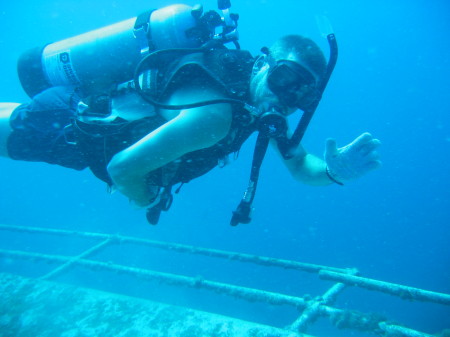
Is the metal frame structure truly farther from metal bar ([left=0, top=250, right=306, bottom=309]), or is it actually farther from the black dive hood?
the black dive hood

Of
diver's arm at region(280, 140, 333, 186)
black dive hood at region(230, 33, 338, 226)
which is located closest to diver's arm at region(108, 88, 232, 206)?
black dive hood at region(230, 33, 338, 226)

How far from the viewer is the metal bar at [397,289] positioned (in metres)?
3.39

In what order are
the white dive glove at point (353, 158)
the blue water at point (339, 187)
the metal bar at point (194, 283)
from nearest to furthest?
the white dive glove at point (353, 158)
the metal bar at point (194, 283)
the blue water at point (339, 187)

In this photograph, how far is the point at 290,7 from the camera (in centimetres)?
6612

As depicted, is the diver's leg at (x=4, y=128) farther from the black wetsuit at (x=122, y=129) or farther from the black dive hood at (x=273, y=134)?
the black dive hood at (x=273, y=134)

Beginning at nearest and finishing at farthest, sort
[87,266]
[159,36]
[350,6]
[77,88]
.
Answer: [159,36] < [77,88] < [87,266] < [350,6]


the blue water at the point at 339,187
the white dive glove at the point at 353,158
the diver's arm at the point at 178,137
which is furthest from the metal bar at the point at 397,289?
the blue water at the point at 339,187

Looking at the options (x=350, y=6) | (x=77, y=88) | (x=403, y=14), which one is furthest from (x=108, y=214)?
(x=403, y=14)

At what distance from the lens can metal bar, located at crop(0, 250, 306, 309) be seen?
3967 mm

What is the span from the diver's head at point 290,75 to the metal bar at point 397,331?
8.03 feet

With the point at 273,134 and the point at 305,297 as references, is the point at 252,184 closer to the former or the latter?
the point at 273,134

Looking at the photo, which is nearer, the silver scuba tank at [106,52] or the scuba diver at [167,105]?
the scuba diver at [167,105]

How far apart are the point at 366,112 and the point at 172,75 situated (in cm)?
7345

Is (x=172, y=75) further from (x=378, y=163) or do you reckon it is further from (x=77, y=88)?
(x=378, y=163)
